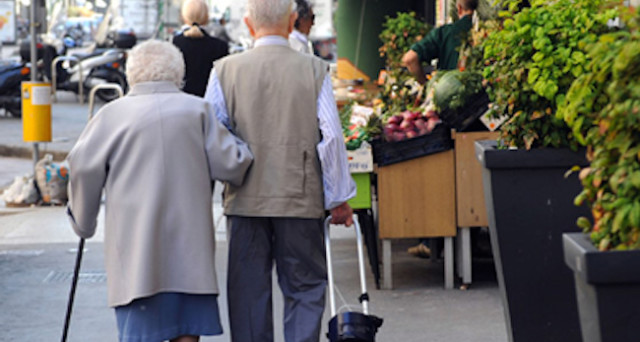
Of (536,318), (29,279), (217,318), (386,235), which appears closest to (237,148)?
(217,318)

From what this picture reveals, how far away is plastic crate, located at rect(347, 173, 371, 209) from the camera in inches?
263

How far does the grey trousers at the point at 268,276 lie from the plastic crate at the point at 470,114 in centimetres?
233

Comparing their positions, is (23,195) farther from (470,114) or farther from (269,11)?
(269,11)

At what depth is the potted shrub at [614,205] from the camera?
106 inches

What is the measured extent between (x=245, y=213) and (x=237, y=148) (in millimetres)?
308

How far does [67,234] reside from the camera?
8953 mm

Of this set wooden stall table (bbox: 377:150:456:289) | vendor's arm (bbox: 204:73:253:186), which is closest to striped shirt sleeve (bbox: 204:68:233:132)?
vendor's arm (bbox: 204:73:253:186)

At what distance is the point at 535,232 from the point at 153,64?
1680 mm

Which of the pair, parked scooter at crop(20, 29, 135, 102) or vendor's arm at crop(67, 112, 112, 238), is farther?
parked scooter at crop(20, 29, 135, 102)

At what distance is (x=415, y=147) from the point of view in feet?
22.0

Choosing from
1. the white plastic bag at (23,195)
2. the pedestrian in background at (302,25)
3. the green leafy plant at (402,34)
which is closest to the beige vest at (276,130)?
the pedestrian in background at (302,25)

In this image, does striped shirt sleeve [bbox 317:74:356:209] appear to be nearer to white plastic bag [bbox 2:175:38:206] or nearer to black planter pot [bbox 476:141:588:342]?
→ black planter pot [bbox 476:141:588:342]

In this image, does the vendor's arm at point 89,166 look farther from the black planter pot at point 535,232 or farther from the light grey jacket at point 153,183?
the black planter pot at point 535,232

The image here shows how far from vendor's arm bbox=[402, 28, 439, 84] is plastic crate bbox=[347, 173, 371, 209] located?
132 centimetres
